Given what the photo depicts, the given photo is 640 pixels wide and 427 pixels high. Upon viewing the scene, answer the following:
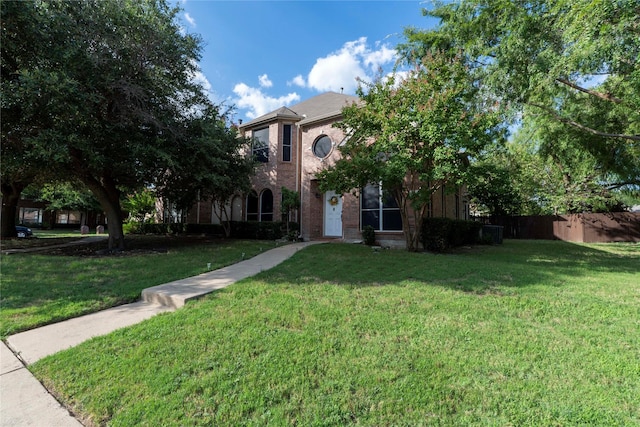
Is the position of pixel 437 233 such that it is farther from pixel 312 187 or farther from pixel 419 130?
pixel 312 187

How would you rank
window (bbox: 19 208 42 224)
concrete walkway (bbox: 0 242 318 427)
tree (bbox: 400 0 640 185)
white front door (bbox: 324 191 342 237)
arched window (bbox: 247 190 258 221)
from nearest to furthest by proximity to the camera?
concrete walkway (bbox: 0 242 318 427)
tree (bbox: 400 0 640 185)
white front door (bbox: 324 191 342 237)
arched window (bbox: 247 190 258 221)
window (bbox: 19 208 42 224)

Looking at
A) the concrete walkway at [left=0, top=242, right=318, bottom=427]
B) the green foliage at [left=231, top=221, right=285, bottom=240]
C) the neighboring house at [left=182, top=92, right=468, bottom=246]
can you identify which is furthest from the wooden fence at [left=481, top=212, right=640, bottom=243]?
the concrete walkway at [left=0, top=242, right=318, bottom=427]

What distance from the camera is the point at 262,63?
1405cm

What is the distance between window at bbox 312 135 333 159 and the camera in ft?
46.3

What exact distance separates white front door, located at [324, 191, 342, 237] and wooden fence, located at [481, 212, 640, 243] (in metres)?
16.6

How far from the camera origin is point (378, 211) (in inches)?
500

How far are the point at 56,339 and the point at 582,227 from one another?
27062 mm

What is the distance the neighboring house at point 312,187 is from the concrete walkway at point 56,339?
6918 mm

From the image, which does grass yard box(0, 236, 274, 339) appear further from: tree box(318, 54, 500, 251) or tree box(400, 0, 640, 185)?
tree box(400, 0, 640, 185)

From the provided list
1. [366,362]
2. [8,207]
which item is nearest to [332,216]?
[366,362]

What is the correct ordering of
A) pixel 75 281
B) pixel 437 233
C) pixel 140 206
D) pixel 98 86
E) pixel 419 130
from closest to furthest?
pixel 75 281
pixel 419 130
pixel 98 86
pixel 437 233
pixel 140 206

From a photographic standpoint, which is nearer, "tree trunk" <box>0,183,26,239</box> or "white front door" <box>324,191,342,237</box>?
"white front door" <box>324,191,342,237</box>

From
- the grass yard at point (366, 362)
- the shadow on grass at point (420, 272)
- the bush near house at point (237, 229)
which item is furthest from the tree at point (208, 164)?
the grass yard at point (366, 362)

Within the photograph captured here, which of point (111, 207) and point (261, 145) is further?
point (261, 145)
